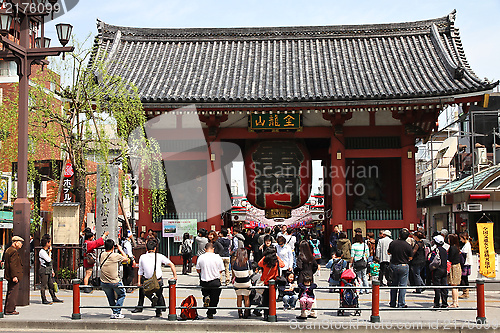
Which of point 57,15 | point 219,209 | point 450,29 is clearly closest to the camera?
point 57,15

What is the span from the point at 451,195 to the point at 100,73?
67.8 feet

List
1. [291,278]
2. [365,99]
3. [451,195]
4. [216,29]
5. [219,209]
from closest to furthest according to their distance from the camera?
[291,278]
[365,99]
[219,209]
[216,29]
[451,195]

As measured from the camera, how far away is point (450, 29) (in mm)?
25938

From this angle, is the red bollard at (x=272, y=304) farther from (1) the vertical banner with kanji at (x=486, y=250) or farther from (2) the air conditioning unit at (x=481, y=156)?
(2) the air conditioning unit at (x=481, y=156)

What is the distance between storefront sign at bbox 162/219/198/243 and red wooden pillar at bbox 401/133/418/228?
844cm

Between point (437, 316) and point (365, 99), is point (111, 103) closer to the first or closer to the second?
point (365, 99)

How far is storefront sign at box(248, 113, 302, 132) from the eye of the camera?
2234 centimetres

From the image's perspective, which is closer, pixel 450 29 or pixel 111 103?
pixel 111 103

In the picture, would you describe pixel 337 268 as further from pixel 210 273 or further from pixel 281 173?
pixel 281 173

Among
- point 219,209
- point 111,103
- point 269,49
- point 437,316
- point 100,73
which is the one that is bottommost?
point 437,316

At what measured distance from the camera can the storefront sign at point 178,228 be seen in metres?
22.2

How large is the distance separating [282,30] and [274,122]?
6915 mm

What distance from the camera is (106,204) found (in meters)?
17.0

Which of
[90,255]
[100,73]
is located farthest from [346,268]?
[100,73]
